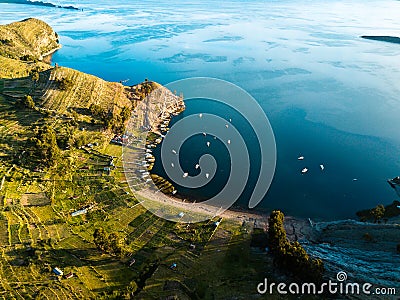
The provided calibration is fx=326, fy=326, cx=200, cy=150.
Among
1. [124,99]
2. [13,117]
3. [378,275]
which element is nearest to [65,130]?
[13,117]

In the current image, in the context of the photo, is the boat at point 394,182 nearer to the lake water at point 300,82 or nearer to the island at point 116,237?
the lake water at point 300,82

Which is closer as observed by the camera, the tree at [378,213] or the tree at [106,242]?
the tree at [106,242]

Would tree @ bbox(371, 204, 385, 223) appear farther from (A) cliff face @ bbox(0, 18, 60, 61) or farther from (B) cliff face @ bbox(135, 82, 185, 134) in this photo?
(A) cliff face @ bbox(0, 18, 60, 61)

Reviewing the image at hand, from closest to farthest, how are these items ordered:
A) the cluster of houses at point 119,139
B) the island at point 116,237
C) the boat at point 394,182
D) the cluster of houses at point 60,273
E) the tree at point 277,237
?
the island at point 116,237, the cluster of houses at point 60,273, the tree at point 277,237, the boat at point 394,182, the cluster of houses at point 119,139

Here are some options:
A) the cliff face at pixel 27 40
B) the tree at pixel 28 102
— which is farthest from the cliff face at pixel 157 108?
the cliff face at pixel 27 40

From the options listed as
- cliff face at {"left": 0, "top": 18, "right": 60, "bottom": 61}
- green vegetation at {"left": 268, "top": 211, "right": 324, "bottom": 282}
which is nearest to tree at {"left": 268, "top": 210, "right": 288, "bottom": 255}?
green vegetation at {"left": 268, "top": 211, "right": 324, "bottom": 282}
